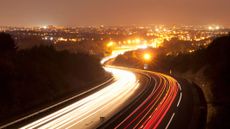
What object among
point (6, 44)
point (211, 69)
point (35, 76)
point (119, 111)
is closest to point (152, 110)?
point (119, 111)

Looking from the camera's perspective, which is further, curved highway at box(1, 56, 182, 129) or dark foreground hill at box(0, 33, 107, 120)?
dark foreground hill at box(0, 33, 107, 120)

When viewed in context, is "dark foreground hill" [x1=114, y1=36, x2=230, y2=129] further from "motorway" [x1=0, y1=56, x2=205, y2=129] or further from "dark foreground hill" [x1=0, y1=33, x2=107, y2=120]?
"dark foreground hill" [x1=0, y1=33, x2=107, y2=120]

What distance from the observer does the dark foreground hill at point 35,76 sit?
100 feet

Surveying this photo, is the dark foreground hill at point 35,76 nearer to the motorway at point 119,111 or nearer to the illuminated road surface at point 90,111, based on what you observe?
the motorway at point 119,111

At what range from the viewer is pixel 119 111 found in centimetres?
3166

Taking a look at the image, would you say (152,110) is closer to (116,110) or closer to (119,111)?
(119,111)

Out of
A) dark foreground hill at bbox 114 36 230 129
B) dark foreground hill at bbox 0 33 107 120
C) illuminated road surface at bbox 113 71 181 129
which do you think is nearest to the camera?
illuminated road surface at bbox 113 71 181 129

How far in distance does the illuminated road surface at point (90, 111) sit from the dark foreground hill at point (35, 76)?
10.7 feet

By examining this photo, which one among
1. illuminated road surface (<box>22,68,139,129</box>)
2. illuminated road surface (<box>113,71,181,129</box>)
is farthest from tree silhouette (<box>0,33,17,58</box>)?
illuminated road surface (<box>113,71,181,129</box>)

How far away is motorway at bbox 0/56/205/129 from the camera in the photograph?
85.3 feet

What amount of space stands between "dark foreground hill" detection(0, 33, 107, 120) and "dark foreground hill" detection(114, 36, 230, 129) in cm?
1651

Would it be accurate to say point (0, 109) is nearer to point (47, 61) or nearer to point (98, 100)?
point (98, 100)

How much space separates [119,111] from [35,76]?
1051 cm

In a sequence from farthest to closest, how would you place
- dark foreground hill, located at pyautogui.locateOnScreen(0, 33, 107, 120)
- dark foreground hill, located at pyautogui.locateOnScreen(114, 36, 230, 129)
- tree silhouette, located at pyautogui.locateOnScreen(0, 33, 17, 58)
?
1. tree silhouette, located at pyautogui.locateOnScreen(0, 33, 17, 58)
2. dark foreground hill, located at pyautogui.locateOnScreen(114, 36, 230, 129)
3. dark foreground hill, located at pyautogui.locateOnScreen(0, 33, 107, 120)
